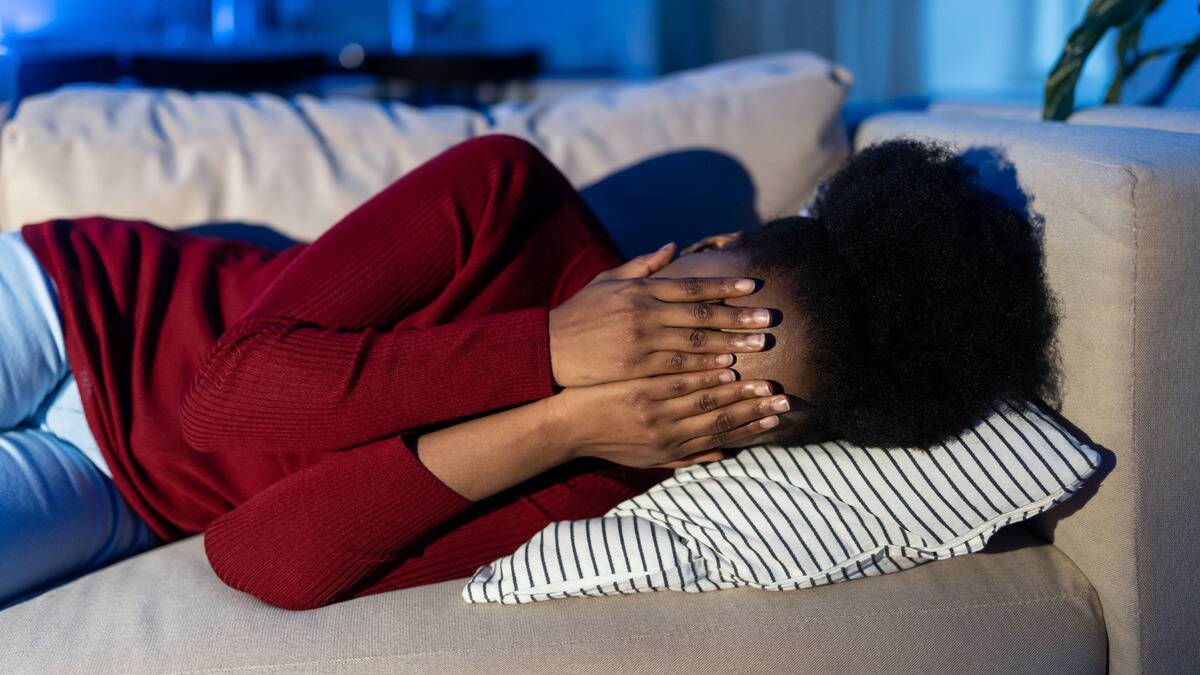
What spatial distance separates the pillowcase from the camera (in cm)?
107

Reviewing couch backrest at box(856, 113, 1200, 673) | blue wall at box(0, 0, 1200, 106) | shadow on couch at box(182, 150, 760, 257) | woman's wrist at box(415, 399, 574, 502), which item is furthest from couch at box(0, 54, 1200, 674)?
blue wall at box(0, 0, 1200, 106)

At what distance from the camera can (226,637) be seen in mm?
1027

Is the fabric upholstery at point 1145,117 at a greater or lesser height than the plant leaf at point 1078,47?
lesser

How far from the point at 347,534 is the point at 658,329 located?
404mm

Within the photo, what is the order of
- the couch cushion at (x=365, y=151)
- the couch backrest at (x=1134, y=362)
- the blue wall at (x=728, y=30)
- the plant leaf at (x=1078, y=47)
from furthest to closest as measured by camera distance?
1. the blue wall at (x=728, y=30)
2. the couch cushion at (x=365, y=151)
3. the plant leaf at (x=1078, y=47)
4. the couch backrest at (x=1134, y=362)

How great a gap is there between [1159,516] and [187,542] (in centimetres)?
113

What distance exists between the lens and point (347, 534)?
1116mm

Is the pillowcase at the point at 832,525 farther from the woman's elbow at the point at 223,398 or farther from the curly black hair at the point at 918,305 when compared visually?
the woman's elbow at the point at 223,398

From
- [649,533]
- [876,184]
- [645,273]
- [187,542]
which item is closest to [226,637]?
[187,542]

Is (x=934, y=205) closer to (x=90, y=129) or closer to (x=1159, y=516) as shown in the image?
(x=1159, y=516)

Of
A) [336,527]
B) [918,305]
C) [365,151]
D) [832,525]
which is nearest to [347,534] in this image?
[336,527]

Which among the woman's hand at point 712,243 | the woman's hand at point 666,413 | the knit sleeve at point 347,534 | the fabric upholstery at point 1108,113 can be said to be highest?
the fabric upholstery at point 1108,113

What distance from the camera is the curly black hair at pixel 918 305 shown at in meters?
1.03

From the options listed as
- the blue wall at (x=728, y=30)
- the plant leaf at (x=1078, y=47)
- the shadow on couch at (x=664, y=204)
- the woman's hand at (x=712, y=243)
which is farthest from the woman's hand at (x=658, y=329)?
the blue wall at (x=728, y=30)
